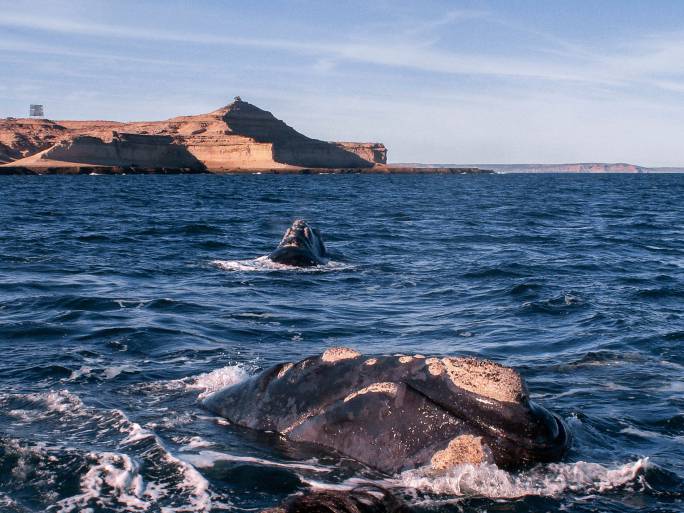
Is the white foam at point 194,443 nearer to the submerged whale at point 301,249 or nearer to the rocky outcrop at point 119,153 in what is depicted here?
the submerged whale at point 301,249

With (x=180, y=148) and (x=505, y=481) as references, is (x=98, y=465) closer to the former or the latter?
(x=505, y=481)

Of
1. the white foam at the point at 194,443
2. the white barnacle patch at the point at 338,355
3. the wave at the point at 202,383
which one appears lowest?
the wave at the point at 202,383

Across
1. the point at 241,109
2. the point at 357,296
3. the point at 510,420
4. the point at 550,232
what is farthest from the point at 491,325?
the point at 241,109

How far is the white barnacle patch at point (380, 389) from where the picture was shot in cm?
616

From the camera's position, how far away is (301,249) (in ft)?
63.2

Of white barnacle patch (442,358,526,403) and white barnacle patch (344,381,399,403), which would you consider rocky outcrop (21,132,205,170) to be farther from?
white barnacle patch (442,358,526,403)

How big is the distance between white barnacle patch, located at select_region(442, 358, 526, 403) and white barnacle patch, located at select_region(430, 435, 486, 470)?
34 centimetres

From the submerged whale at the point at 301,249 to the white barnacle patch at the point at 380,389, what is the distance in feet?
40.5

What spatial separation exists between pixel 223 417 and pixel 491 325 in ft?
19.9

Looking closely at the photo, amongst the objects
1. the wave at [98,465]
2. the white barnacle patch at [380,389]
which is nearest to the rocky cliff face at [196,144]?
the wave at [98,465]

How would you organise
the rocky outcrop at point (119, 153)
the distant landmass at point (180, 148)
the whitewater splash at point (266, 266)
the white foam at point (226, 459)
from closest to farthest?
the white foam at point (226, 459) < the whitewater splash at point (266, 266) < the rocky outcrop at point (119, 153) < the distant landmass at point (180, 148)

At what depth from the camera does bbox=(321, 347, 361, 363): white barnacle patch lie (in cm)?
674

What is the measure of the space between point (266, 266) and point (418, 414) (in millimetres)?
12820

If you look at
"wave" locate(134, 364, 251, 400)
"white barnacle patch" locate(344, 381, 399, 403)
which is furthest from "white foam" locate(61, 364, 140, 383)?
"white barnacle patch" locate(344, 381, 399, 403)
